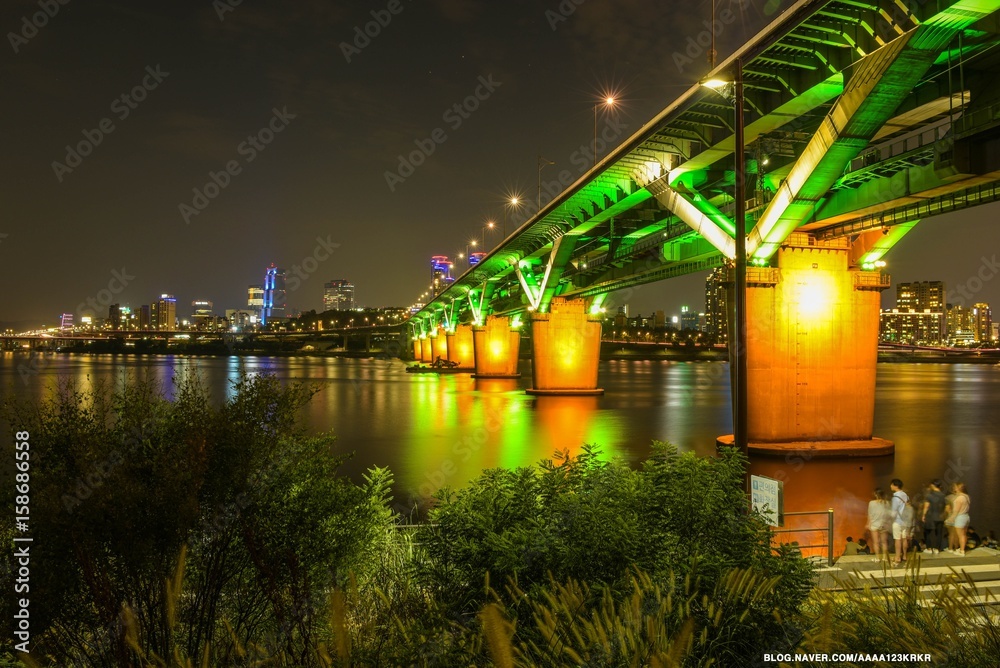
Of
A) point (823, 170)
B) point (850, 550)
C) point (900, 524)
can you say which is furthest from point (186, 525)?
point (823, 170)

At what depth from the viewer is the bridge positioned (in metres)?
16.0

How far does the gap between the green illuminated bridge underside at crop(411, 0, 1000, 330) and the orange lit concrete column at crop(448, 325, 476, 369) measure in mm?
67961

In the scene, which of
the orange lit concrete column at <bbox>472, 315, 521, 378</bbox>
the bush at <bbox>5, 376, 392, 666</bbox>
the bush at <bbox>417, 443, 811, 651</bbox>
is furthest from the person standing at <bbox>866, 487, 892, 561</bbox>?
the orange lit concrete column at <bbox>472, 315, 521, 378</bbox>

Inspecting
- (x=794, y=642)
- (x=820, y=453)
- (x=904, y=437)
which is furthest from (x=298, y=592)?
(x=904, y=437)

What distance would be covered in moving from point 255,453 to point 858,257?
22821 mm

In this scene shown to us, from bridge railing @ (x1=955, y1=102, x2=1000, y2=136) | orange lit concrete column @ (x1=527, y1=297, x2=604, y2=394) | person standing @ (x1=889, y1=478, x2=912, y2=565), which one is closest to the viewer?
person standing @ (x1=889, y1=478, x2=912, y2=565)

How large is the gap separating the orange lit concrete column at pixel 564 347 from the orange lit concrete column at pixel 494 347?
2356 centimetres

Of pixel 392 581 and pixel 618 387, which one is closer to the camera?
pixel 392 581

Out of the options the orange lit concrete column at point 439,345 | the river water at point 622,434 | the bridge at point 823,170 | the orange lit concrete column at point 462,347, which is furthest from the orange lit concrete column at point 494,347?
the bridge at point 823,170

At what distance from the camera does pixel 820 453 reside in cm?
2245

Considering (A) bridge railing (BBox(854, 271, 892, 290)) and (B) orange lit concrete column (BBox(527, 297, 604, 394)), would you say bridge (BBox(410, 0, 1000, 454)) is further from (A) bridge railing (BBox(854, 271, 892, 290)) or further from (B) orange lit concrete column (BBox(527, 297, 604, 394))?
(B) orange lit concrete column (BBox(527, 297, 604, 394))

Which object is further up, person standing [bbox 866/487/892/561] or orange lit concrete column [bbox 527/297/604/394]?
orange lit concrete column [bbox 527/297/604/394]

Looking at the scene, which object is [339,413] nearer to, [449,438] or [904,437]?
[449,438]

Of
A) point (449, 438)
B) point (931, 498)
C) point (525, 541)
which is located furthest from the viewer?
point (449, 438)
